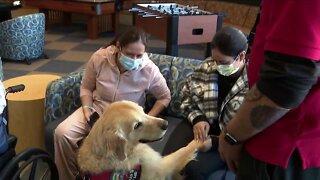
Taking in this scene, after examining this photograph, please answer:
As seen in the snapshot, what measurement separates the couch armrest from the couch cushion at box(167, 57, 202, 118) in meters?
0.62

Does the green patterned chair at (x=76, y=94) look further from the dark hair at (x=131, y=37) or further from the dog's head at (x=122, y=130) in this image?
the dog's head at (x=122, y=130)

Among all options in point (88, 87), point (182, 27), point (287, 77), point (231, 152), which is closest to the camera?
point (287, 77)

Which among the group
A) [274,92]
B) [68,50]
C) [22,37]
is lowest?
[68,50]

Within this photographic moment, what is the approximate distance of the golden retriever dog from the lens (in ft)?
4.98

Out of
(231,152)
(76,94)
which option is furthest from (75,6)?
(231,152)

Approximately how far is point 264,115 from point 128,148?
84cm

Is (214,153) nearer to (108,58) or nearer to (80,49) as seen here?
(108,58)

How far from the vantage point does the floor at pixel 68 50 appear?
4305 mm

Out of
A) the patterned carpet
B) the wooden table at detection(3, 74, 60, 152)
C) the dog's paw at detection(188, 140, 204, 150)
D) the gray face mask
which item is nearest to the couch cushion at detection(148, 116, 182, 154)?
the dog's paw at detection(188, 140, 204, 150)

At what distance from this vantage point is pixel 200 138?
1.70 meters

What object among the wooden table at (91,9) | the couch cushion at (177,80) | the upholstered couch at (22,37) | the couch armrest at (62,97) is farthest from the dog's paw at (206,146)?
the wooden table at (91,9)

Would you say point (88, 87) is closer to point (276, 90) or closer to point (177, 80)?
point (177, 80)

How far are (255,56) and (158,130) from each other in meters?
0.82

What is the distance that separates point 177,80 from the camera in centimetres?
228
